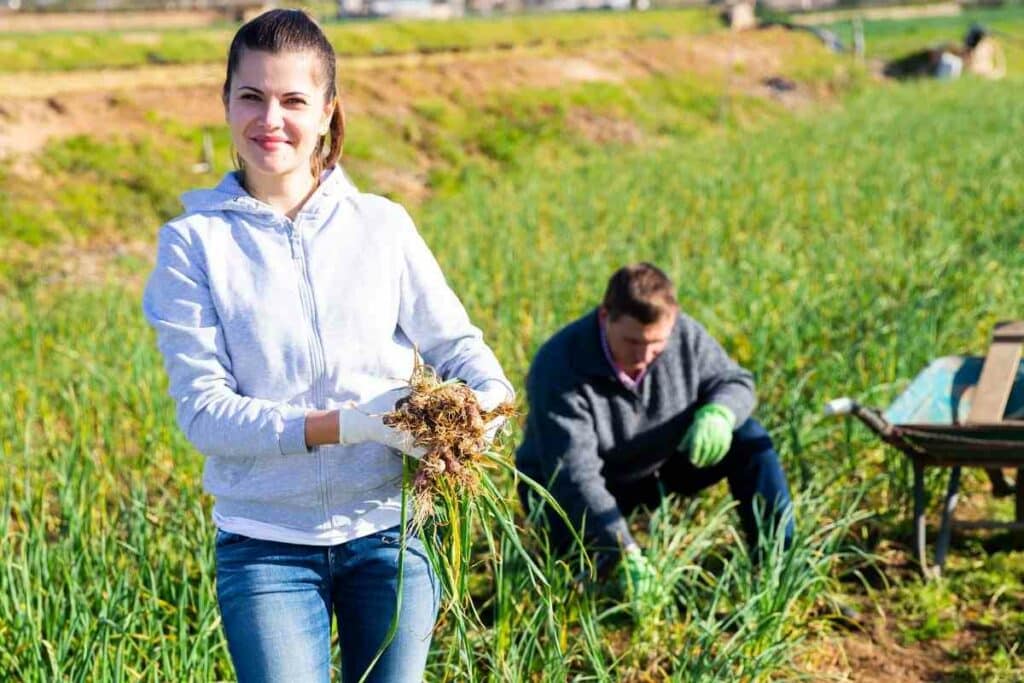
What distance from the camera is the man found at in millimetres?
2906

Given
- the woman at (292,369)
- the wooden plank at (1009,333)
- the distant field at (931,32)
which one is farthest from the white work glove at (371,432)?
the distant field at (931,32)

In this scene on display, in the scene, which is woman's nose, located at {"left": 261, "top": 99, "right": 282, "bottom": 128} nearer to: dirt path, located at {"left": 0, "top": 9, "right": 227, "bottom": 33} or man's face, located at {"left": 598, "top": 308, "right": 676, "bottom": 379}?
man's face, located at {"left": 598, "top": 308, "right": 676, "bottom": 379}

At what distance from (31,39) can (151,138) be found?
15.0 ft

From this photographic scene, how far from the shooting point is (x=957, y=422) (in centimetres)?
302

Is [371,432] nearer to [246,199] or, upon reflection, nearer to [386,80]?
[246,199]

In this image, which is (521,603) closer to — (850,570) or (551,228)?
(850,570)

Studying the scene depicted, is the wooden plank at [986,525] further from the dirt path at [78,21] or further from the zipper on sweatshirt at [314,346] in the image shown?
the dirt path at [78,21]

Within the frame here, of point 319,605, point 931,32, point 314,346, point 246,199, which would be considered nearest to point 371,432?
point 314,346

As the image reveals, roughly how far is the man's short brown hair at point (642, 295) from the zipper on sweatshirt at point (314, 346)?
1280 millimetres

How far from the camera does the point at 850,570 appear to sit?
3.00 meters

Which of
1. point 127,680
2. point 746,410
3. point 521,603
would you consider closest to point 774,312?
point 746,410

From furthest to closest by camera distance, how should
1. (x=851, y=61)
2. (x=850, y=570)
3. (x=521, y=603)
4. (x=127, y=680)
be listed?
(x=851, y=61) < (x=850, y=570) < (x=521, y=603) < (x=127, y=680)

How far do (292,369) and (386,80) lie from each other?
14.5m

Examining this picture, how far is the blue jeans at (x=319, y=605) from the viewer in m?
1.64
